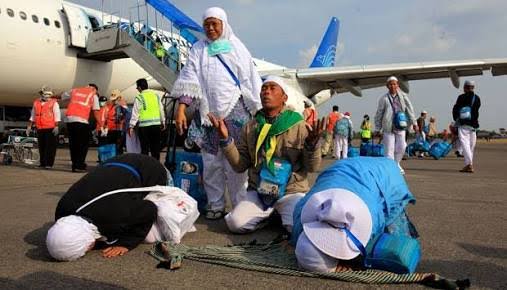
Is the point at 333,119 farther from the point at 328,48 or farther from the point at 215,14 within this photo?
the point at 328,48

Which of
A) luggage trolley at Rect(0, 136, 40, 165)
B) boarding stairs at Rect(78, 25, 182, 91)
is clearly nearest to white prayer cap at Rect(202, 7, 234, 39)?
luggage trolley at Rect(0, 136, 40, 165)

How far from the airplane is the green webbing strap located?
6182 millimetres

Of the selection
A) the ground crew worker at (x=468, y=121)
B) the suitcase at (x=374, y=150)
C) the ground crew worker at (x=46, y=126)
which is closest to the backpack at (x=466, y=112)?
the ground crew worker at (x=468, y=121)

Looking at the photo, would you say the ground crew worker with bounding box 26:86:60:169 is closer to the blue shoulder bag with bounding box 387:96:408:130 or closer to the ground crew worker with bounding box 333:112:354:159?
the blue shoulder bag with bounding box 387:96:408:130

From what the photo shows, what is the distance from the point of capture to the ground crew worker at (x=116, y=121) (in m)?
9.55

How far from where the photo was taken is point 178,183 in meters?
4.65

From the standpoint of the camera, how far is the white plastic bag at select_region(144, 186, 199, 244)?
323cm

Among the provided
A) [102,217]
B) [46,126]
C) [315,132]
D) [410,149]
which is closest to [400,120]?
[315,132]

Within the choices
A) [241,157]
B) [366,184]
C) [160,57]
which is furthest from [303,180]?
[160,57]

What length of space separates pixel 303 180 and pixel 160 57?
11010mm

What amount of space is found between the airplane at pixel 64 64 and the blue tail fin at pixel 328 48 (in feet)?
29.5

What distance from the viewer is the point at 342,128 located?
13688 mm

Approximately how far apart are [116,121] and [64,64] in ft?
14.4

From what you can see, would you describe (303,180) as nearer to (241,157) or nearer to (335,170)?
(241,157)
